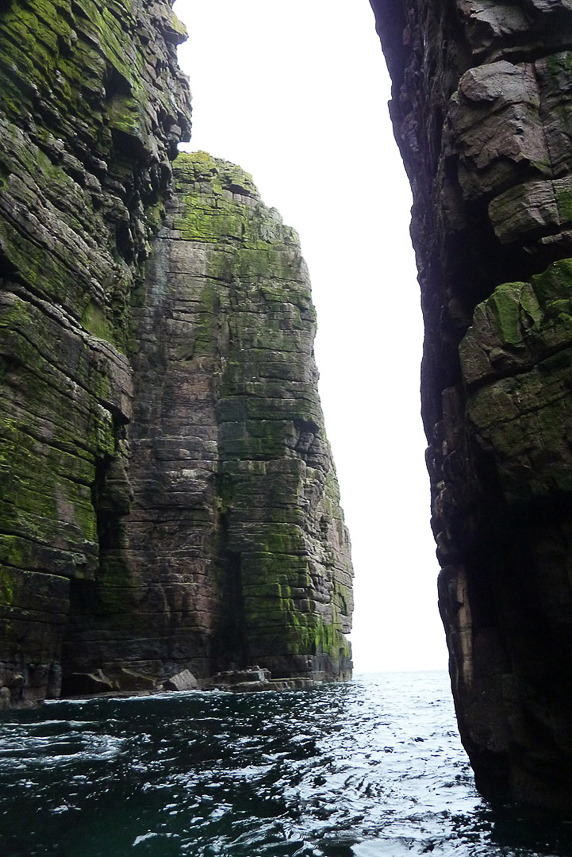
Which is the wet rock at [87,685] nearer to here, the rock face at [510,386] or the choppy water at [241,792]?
the choppy water at [241,792]

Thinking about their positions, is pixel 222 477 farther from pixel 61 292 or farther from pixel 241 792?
pixel 241 792

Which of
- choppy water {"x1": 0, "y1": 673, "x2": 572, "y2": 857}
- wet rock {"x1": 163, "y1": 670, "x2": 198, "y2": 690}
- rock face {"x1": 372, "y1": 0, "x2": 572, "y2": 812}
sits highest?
rock face {"x1": 372, "y1": 0, "x2": 572, "y2": 812}

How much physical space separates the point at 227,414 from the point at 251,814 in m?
26.1

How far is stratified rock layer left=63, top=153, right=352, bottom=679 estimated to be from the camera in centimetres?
2930

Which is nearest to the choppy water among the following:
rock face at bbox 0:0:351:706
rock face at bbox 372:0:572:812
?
rock face at bbox 372:0:572:812

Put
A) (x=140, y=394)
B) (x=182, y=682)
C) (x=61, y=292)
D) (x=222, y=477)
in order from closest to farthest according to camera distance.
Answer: (x=61, y=292)
(x=182, y=682)
(x=222, y=477)
(x=140, y=394)

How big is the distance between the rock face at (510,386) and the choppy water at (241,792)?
4.08 feet

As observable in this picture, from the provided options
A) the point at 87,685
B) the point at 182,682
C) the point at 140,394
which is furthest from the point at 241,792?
the point at 140,394

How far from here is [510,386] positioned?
329 inches

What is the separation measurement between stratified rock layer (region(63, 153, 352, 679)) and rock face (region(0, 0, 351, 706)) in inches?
4.2

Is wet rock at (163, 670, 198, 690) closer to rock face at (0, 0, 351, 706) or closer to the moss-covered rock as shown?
rock face at (0, 0, 351, 706)

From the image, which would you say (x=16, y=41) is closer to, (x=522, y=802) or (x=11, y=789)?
(x=11, y=789)

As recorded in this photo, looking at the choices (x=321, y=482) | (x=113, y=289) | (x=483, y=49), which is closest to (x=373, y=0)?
(x=483, y=49)

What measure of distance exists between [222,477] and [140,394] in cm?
575
